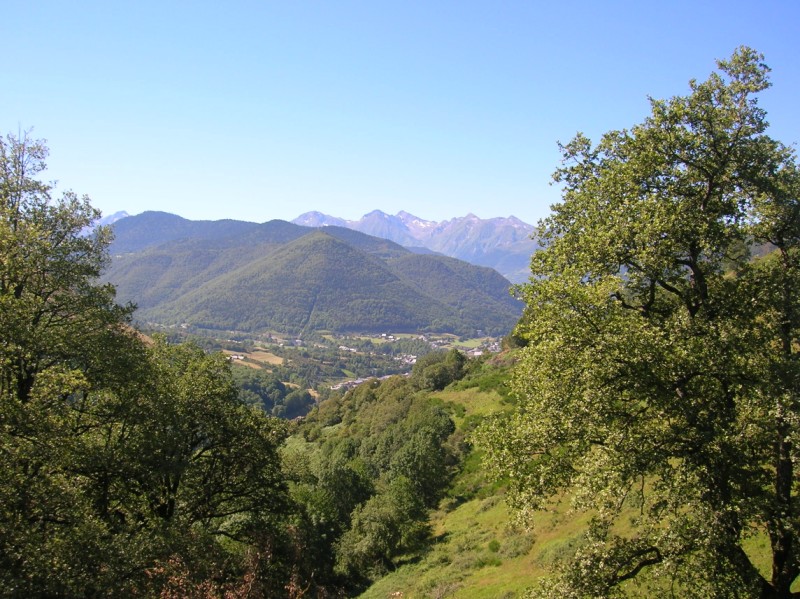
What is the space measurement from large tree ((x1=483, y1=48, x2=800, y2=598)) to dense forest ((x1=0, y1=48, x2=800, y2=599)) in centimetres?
5

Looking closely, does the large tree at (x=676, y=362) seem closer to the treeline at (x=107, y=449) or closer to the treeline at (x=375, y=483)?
the treeline at (x=107, y=449)

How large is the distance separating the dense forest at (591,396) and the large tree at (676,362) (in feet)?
0.18

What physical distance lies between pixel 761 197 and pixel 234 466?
20.4 meters

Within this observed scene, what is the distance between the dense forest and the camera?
434 inches

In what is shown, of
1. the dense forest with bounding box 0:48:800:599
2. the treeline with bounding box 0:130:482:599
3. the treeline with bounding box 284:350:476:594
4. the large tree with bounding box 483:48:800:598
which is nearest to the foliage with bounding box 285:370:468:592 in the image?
the treeline with bounding box 284:350:476:594

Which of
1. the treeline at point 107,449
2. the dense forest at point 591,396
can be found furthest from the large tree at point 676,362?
the treeline at point 107,449

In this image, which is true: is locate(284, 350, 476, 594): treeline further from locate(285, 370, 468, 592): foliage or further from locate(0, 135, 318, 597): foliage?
locate(0, 135, 318, 597): foliage

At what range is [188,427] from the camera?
19766 millimetres

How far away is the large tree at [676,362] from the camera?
10.8m

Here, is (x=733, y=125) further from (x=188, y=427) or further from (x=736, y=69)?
(x=188, y=427)

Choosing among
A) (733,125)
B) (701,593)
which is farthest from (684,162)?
(701,593)

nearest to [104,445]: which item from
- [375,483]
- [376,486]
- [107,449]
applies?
[107,449]

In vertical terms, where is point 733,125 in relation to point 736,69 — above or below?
below

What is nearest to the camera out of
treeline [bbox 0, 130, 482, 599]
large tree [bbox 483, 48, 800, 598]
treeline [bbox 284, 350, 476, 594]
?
large tree [bbox 483, 48, 800, 598]
